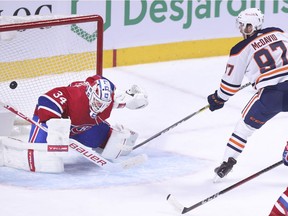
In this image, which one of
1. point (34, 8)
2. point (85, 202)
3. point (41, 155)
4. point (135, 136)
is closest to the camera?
point (85, 202)

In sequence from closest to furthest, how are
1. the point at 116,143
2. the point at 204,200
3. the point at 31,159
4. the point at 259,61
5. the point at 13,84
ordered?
the point at 204,200 → the point at 259,61 → the point at 31,159 → the point at 116,143 → the point at 13,84

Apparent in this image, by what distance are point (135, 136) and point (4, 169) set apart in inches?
30.3

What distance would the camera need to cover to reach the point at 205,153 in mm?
5891

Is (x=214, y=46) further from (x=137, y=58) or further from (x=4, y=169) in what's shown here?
(x=4, y=169)

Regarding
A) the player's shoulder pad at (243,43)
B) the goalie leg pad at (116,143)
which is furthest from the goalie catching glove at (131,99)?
the player's shoulder pad at (243,43)

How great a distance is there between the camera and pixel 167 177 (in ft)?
17.9

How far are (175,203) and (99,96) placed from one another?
71 cm

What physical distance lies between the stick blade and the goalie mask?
25.0 inches

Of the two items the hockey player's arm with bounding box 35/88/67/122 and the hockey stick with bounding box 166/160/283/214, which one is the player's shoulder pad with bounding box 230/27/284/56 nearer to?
the hockey stick with bounding box 166/160/283/214

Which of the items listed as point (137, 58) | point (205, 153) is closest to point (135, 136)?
point (205, 153)

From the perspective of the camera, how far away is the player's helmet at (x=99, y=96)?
17.4 ft

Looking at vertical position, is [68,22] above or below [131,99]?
above

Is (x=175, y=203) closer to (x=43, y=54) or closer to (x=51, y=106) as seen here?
(x=51, y=106)

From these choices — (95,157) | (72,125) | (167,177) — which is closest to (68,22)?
(72,125)
